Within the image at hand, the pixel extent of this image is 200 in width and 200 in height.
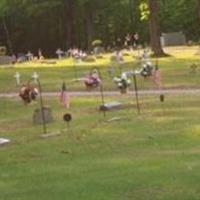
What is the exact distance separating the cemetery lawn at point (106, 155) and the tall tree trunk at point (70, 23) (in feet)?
183

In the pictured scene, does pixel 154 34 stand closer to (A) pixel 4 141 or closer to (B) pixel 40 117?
(B) pixel 40 117

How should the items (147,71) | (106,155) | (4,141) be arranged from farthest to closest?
(147,71) < (4,141) < (106,155)

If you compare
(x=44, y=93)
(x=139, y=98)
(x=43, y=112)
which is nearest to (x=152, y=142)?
(x=43, y=112)

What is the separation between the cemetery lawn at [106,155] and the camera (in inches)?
440

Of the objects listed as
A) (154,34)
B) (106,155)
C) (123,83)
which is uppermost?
(106,155)

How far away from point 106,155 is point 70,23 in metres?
66.8

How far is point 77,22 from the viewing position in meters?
88.9

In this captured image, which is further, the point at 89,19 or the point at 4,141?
the point at 89,19

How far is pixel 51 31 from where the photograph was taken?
3319 inches

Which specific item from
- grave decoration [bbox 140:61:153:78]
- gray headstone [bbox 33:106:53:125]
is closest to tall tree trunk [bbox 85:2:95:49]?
grave decoration [bbox 140:61:153:78]

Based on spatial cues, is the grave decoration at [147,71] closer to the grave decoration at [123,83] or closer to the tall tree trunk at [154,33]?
the grave decoration at [123,83]

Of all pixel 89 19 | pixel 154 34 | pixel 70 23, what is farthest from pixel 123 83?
pixel 89 19

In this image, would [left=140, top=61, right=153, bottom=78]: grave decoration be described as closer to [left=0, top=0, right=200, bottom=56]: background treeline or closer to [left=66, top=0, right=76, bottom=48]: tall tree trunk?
[left=0, top=0, right=200, bottom=56]: background treeline

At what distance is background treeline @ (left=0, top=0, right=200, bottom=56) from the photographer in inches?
3167
